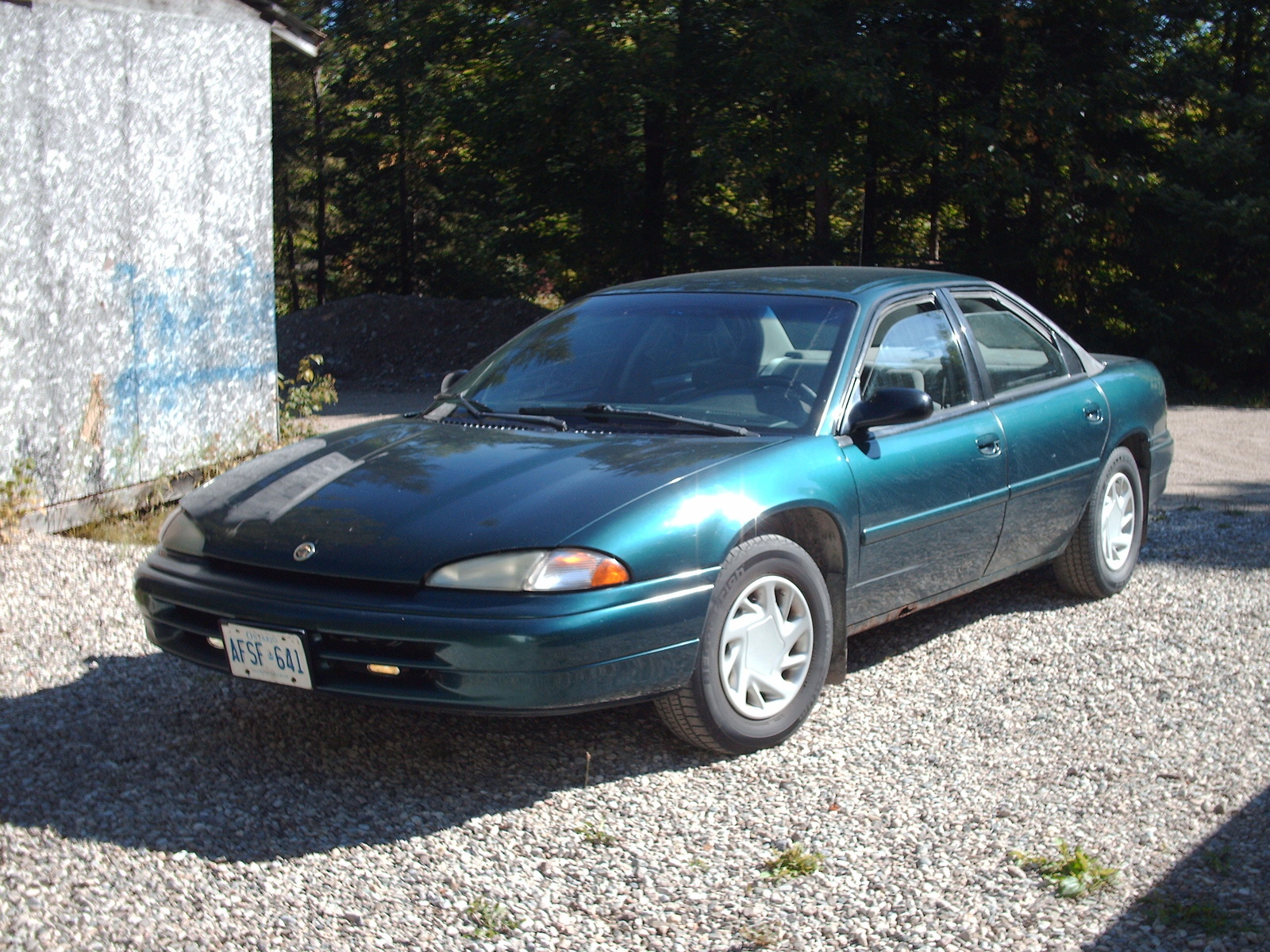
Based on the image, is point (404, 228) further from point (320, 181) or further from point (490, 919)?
point (490, 919)

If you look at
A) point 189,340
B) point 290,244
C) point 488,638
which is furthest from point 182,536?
point 290,244

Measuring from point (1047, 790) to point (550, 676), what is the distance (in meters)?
1.54

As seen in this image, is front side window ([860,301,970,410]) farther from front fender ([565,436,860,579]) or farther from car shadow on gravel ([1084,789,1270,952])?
car shadow on gravel ([1084,789,1270,952])

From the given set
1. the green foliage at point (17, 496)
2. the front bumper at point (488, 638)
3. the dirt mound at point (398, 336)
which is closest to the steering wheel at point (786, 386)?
the front bumper at point (488, 638)

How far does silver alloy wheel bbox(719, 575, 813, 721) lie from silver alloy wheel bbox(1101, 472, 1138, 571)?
2.39m

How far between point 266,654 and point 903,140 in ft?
54.4

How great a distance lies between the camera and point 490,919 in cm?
303

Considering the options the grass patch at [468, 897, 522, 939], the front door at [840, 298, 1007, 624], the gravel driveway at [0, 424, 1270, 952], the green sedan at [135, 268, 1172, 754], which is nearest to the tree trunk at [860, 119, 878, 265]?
the green sedan at [135, 268, 1172, 754]

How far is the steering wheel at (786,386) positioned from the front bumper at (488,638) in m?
1.02

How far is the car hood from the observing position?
12.1 feet

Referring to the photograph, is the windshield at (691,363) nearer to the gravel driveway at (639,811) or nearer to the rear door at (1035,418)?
the rear door at (1035,418)

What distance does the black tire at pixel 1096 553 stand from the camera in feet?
19.1

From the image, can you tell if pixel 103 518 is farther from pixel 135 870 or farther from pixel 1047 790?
pixel 1047 790

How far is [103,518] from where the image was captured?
7562 millimetres
